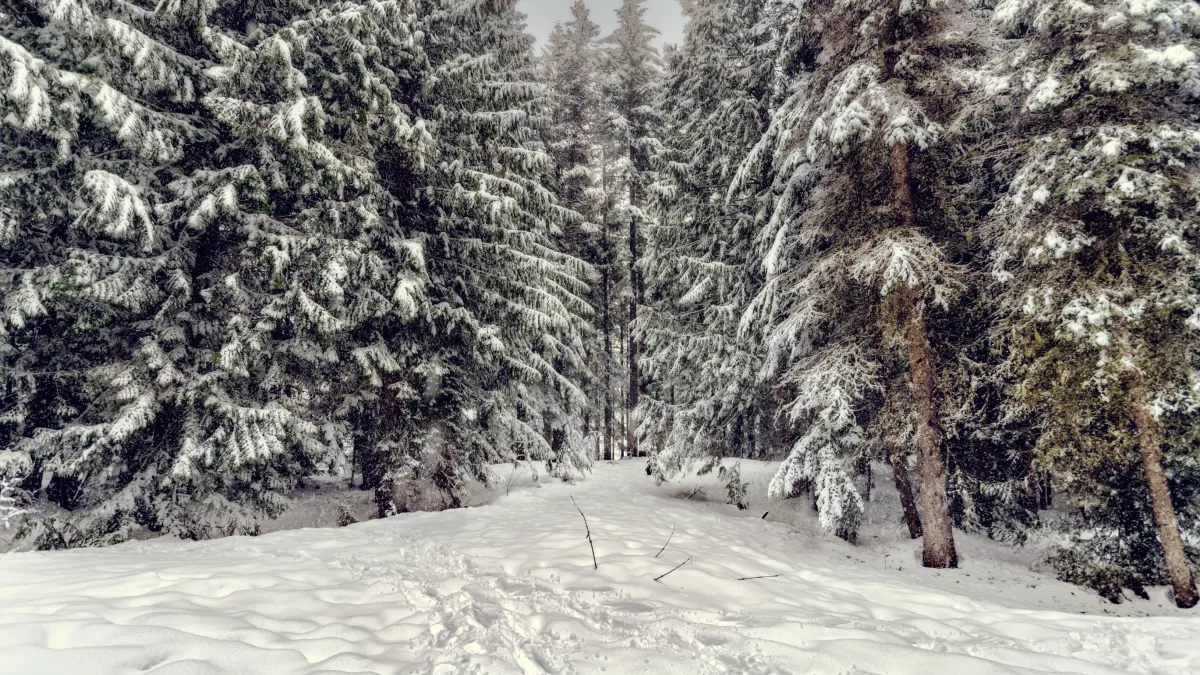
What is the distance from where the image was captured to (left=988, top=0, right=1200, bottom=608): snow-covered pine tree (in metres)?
6.40

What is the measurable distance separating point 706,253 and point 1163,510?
982 cm

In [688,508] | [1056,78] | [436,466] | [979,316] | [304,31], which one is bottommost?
[688,508]

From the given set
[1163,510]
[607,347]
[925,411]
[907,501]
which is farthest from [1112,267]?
[607,347]

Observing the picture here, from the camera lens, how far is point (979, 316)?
812 centimetres

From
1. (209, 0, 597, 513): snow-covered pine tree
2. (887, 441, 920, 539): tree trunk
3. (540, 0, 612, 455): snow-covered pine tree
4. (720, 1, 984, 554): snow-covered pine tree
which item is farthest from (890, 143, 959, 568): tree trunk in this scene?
(540, 0, 612, 455): snow-covered pine tree

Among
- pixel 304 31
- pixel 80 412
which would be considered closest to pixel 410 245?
pixel 304 31

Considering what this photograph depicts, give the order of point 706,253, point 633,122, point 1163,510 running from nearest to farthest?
point 1163,510, point 706,253, point 633,122

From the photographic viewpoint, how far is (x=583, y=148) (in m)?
20.5

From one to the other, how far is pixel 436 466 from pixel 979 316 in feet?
32.5

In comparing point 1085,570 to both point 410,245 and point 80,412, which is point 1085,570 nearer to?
point 410,245

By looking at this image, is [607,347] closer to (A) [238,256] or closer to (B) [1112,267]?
(A) [238,256]

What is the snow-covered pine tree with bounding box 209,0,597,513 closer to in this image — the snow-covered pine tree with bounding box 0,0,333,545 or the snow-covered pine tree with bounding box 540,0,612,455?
the snow-covered pine tree with bounding box 0,0,333,545

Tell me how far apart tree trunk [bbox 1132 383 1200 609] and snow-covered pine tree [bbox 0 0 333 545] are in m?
12.2

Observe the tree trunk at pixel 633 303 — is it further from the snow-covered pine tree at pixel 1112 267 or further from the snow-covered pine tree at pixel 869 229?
the snow-covered pine tree at pixel 1112 267
